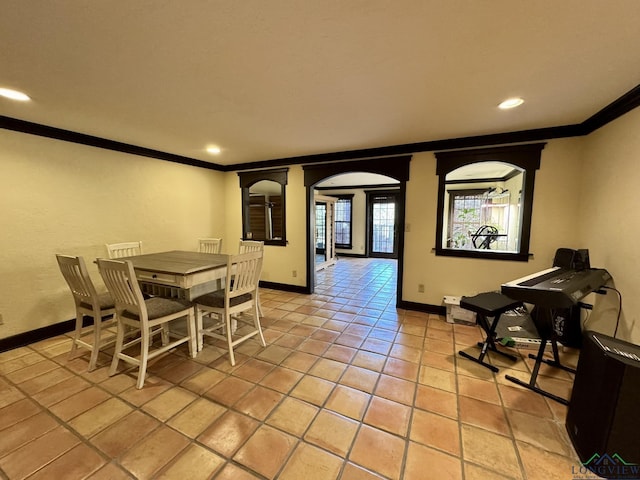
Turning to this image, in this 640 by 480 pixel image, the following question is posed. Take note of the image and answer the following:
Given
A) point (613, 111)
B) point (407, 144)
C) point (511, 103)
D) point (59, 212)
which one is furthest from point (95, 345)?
point (613, 111)

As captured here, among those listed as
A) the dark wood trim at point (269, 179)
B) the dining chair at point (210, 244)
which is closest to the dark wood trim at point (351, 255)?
the dark wood trim at point (269, 179)

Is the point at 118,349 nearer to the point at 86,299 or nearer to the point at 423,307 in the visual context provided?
the point at 86,299

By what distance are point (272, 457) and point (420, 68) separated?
8.30ft

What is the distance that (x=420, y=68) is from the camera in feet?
5.43

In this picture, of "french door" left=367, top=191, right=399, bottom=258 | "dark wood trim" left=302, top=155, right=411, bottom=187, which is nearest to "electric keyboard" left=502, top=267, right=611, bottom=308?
"dark wood trim" left=302, top=155, right=411, bottom=187

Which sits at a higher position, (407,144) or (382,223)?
(407,144)

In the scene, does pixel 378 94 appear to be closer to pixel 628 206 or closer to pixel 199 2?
pixel 199 2

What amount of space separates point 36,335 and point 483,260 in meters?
5.25

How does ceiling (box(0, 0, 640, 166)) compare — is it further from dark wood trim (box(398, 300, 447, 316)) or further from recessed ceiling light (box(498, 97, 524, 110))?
dark wood trim (box(398, 300, 447, 316))

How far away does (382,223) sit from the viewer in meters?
8.25

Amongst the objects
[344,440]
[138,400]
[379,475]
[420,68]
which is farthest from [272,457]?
[420,68]

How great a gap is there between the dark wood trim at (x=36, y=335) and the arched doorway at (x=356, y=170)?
3151 mm

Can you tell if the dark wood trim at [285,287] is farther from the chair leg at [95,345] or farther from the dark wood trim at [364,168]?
the chair leg at [95,345]

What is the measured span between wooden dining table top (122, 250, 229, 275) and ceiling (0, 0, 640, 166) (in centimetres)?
147
